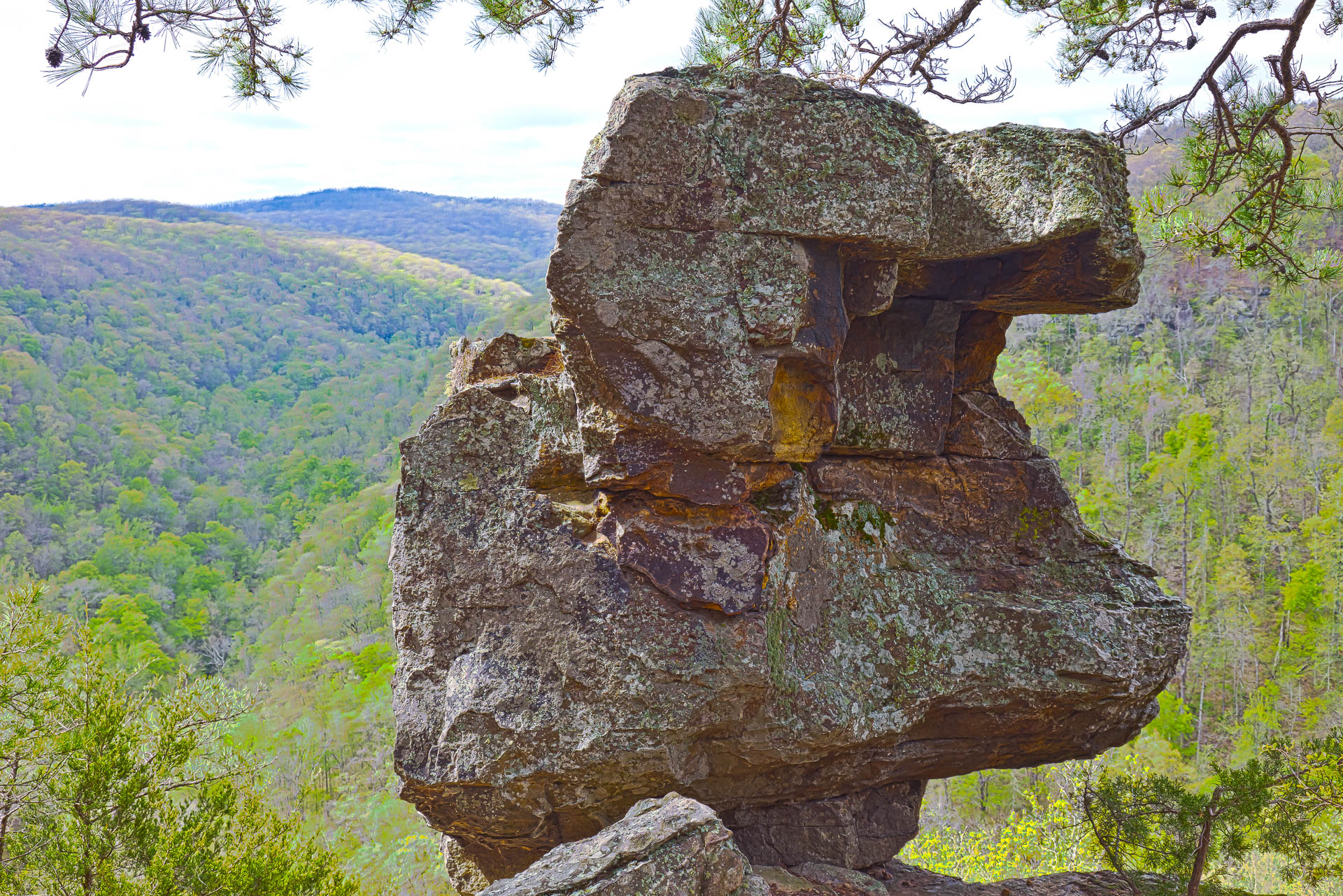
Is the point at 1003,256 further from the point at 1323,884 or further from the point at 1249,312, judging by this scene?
the point at 1249,312

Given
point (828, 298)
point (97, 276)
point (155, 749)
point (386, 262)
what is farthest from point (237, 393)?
point (828, 298)

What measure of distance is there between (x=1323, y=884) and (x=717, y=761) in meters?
8.13

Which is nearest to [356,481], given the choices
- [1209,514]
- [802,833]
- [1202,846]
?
[1209,514]

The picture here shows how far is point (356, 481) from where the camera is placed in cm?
7494

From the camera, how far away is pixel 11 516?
60969 millimetres

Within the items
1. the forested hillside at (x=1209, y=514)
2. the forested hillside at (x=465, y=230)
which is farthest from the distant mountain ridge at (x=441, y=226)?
the forested hillside at (x=1209, y=514)

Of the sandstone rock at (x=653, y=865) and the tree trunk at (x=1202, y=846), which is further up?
the sandstone rock at (x=653, y=865)

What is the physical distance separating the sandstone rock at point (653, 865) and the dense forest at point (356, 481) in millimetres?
6375

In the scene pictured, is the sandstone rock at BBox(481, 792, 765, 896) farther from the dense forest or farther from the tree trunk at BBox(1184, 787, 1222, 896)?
the dense forest

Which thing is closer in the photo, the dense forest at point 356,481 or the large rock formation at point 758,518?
the large rock formation at point 758,518

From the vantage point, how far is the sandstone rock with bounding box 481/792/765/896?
4145 mm

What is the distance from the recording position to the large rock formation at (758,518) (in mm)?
4969

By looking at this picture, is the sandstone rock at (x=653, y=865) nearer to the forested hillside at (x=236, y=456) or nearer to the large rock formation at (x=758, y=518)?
the large rock formation at (x=758, y=518)

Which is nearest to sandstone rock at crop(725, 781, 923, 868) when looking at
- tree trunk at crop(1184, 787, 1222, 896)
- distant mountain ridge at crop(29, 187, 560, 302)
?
tree trunk at crop(1184, 787, 1222, 896)
